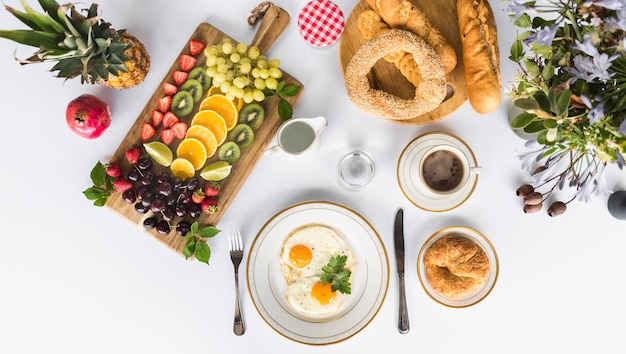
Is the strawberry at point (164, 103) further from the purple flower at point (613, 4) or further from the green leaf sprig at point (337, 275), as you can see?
the purple flower at point (613, 4)

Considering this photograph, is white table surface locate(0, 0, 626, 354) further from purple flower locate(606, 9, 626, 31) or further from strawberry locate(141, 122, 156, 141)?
purple flower locate(606, 9, 626, 31)

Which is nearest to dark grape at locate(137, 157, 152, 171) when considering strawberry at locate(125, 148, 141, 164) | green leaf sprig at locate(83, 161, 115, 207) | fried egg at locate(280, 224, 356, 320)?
strawberry at locate(125, 148, 141, 164)

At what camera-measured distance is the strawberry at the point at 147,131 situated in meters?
1.91

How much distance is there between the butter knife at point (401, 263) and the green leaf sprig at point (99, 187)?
3.72 ft

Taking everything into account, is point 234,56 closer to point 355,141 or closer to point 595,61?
point 355,141

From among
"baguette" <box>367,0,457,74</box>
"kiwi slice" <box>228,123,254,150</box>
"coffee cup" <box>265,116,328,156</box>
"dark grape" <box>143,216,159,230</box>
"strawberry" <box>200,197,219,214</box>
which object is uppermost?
"baguette" <box>367,0,457,74</box>

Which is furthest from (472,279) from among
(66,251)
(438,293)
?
(66,251)

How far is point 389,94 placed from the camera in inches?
72.1

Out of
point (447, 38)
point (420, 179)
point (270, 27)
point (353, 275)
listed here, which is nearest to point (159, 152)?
point (270, 27)

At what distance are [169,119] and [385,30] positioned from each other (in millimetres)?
896

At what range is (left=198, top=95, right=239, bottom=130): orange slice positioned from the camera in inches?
74.2

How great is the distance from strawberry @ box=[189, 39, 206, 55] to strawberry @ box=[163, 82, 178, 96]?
154mm

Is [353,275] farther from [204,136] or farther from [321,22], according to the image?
[321,22]

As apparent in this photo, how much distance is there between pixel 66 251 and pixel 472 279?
1.64 metres
